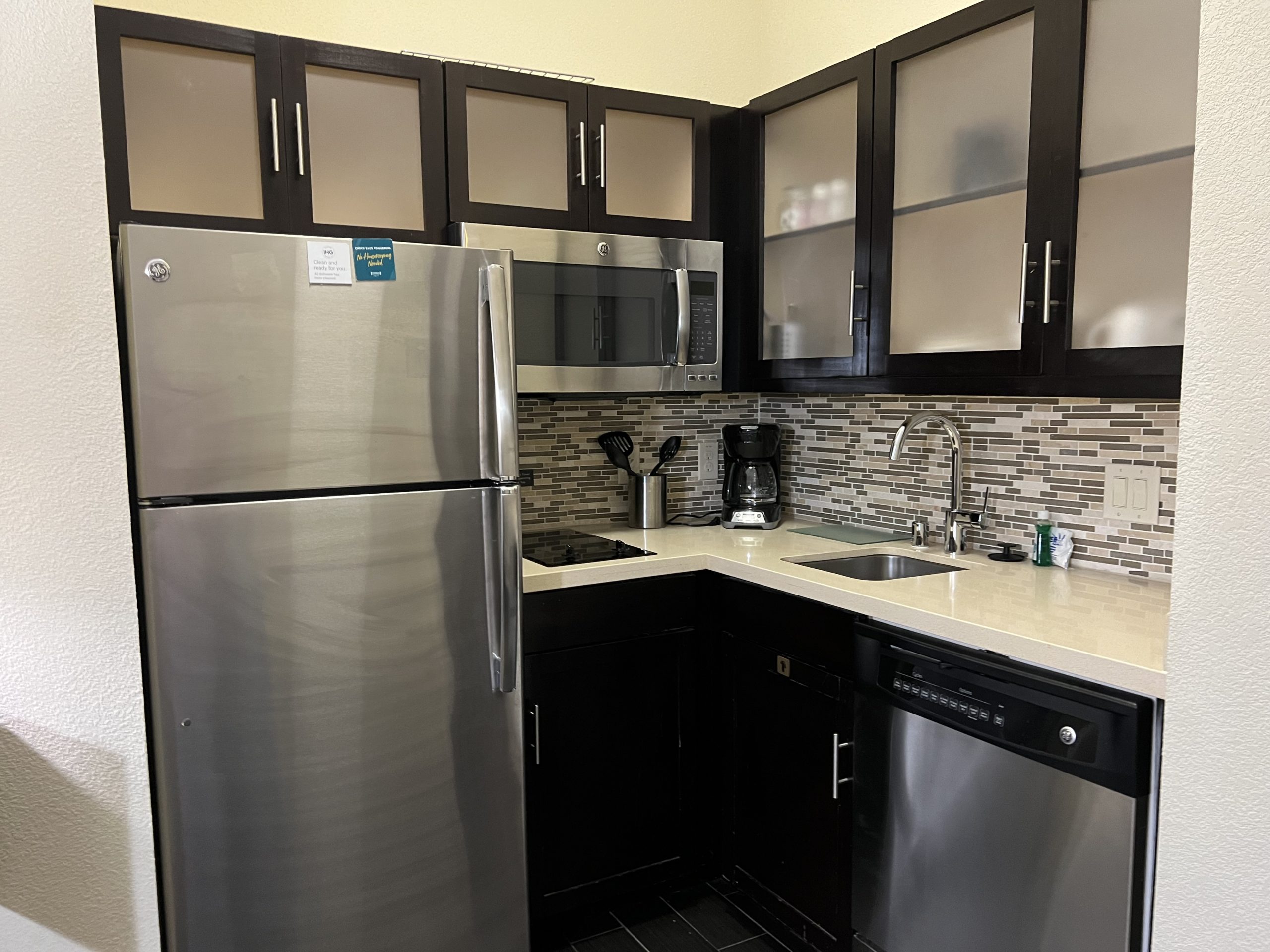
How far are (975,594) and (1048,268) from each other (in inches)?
26.4

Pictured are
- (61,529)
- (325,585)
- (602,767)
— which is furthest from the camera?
(602,767)

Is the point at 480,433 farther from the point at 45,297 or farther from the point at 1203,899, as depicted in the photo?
the point at 1203,899

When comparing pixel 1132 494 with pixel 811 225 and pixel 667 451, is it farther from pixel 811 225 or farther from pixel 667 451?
pixel 667 451

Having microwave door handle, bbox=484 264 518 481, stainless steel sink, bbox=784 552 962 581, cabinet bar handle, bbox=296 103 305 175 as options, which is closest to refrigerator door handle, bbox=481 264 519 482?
microwave door handle, bbox=484 264 518 481

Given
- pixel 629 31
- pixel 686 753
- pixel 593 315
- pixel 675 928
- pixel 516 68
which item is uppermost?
pixel 629 31

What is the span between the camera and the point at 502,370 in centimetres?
189

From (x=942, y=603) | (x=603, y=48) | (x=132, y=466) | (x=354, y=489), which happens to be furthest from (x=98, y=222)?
(x=603, y=48)

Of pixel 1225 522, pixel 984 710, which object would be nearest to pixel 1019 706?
pixel 984 710

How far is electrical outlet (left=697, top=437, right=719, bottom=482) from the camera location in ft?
9.93

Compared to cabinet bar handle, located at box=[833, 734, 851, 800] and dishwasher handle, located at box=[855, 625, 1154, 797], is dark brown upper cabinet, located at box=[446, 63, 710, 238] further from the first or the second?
cabinet bar handle, located at box=[833, 734, 851, 800]

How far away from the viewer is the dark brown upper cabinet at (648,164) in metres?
2.44

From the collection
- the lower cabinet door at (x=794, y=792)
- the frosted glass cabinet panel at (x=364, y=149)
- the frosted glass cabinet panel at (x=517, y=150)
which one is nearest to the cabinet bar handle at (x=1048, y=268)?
the lower cabinet door at (x=794, y=792)

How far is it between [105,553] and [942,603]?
1464 millimetres

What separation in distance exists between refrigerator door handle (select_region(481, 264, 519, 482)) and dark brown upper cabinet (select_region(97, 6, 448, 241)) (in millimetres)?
460
